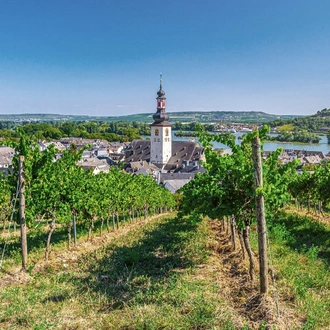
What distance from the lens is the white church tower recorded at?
7531 centimetres

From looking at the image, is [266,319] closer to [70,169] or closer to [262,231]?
[262,231]

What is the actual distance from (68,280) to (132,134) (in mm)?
153001

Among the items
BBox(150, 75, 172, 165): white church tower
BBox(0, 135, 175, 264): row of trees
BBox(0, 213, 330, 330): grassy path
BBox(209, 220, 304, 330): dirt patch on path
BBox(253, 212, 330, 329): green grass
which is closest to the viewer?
BBox(209, 220, 304, 330): dirt patch on path

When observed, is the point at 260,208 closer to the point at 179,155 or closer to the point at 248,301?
the point at 248,301

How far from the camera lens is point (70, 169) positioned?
44.8ft

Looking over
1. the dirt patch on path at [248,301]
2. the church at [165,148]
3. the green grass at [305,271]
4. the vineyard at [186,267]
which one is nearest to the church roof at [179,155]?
the church at [165,148]

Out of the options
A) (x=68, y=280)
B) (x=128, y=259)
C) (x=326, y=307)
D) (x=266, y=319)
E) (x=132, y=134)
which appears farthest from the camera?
(x=132, y=134)

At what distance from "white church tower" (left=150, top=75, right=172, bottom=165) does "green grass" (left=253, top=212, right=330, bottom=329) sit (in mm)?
60999

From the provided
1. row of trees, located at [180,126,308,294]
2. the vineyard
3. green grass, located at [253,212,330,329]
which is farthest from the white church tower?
row of trees, located at [180,126,308,294]

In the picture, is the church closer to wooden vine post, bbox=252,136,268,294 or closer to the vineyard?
the vineyard

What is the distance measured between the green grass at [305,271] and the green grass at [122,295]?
59.3 inches

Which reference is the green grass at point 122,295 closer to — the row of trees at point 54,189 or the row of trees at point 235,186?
the row of trees at point 235,186

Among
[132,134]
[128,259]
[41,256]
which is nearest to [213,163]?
[128,259]

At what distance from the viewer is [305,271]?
8.94 m
